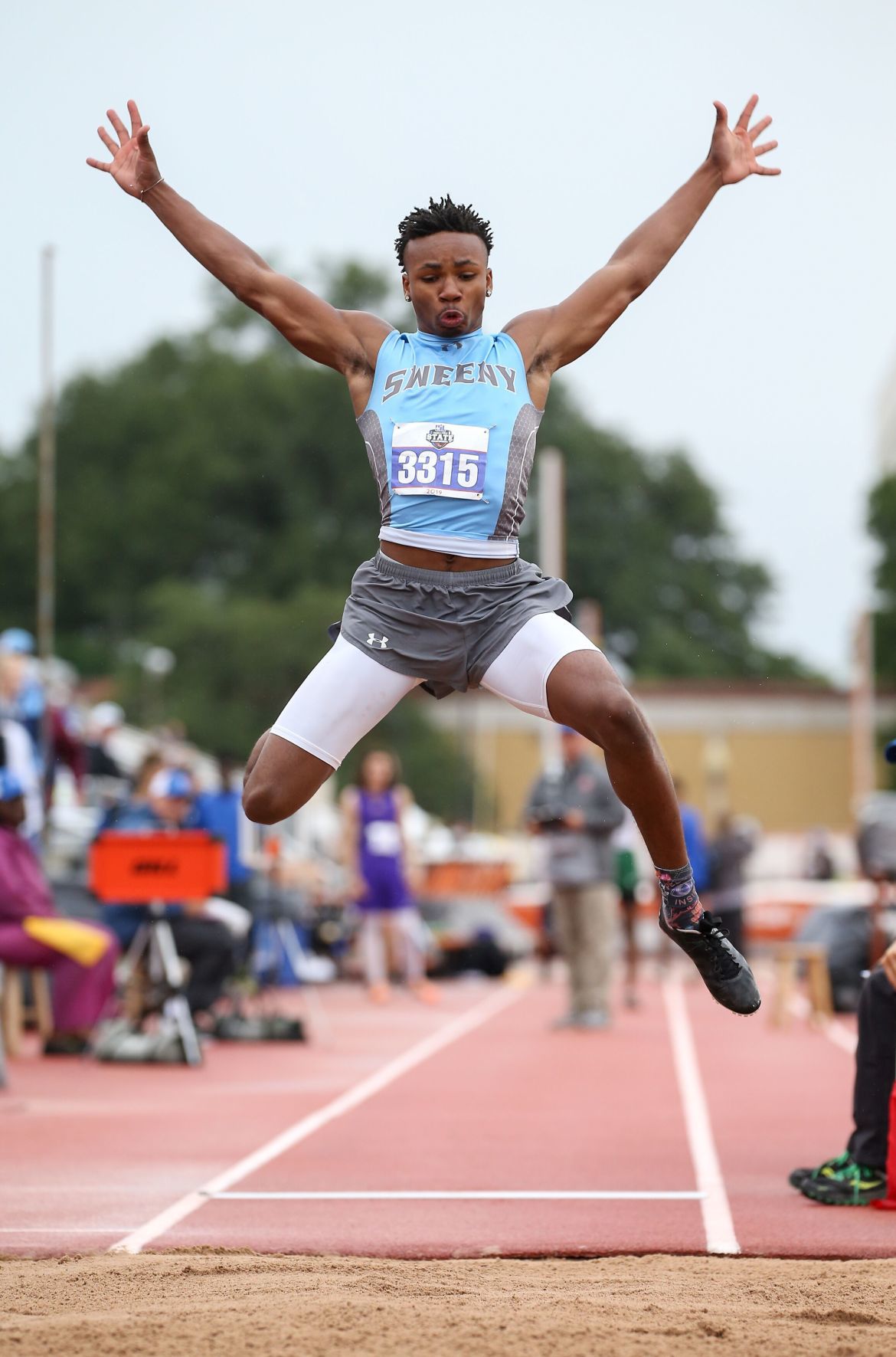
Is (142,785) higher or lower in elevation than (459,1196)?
higher

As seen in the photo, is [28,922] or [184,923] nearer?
[28,922]

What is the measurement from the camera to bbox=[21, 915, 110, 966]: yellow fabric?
10.7 m

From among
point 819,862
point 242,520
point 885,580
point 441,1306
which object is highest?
point 242,520

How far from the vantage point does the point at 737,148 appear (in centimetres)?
618

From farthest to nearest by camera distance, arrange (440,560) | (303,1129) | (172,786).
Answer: (172,786) < (303,1129) < (440,560)

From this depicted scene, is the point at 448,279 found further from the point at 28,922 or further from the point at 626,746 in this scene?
the point at 28,922

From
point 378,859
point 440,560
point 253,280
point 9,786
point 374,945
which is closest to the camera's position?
point 440,560

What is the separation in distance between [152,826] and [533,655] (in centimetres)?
808

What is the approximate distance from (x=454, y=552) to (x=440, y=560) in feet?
0.21

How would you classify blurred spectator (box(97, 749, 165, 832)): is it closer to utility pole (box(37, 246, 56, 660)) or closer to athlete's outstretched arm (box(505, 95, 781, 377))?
utility pole (box(37, 246, 56, 660))

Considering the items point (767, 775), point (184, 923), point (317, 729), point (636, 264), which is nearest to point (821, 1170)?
point (317, 729)

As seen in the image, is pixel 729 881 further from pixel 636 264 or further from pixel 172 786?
pixel 636 264

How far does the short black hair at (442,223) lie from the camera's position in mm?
5719

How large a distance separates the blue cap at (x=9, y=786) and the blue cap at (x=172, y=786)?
2.00 meters
